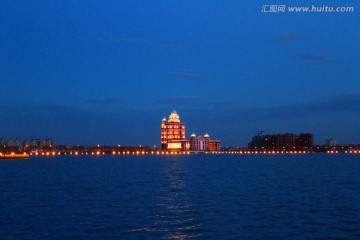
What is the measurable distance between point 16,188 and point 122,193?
44.8 feet

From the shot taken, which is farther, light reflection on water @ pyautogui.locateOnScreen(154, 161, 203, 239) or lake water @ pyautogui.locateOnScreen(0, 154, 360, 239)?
light reflection on water @ pyautogui.locateOnScreen(154, 161, 203, 239)

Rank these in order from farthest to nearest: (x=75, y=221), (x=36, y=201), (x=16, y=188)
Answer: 1. (x=16, y=188)
2. (x=36, y=201)
3. (x=75, y=221)

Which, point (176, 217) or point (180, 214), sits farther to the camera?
point (180, 214)

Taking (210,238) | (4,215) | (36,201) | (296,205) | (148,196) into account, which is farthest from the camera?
(148,196)

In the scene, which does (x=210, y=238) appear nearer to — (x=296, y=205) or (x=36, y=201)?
(x=296, y=205)

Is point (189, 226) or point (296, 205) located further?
point (296, 205)

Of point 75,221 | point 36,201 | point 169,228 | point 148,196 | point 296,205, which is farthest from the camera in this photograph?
point 148,196

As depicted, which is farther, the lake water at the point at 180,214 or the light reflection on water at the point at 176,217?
the light reflection on water at the point at 176,217

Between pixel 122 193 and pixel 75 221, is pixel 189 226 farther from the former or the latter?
pixel 122 193

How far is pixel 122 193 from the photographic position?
47.0 metres

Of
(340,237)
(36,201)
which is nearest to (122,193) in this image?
(36,201)

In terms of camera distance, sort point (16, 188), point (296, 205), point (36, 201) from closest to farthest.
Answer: point (296, 205), point (36, 201), point (16, 188)

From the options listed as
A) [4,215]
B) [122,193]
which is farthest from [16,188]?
[4,215]

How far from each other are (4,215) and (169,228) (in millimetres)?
11745
